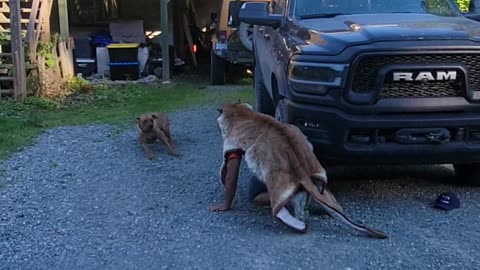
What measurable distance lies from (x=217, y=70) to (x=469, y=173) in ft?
27.7

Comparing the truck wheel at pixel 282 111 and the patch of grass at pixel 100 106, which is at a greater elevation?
the truck wheel at pixel 282 111

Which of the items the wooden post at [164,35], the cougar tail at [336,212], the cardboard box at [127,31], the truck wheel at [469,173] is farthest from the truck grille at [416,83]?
the cardboard box at [127,31]

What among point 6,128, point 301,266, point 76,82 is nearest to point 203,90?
point 76,82

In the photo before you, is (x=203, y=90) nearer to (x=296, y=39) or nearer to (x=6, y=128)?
(x=6, y=128)

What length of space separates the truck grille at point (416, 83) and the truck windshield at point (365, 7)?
1.24 metres

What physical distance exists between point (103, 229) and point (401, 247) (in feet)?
7.21

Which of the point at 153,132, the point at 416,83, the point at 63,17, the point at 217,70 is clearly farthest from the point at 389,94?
the point at 63,17

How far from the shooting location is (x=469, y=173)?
18.8 feet

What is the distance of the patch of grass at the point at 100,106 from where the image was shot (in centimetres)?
876

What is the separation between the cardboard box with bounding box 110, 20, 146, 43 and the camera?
16.3 m

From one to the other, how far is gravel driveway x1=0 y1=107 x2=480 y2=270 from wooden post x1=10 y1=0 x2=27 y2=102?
3874mm

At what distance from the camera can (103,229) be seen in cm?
475

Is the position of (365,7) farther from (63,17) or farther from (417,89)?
(63,17)

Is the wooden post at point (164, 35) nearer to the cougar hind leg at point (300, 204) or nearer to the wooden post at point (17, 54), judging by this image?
the wooden post at point (17, 54)
